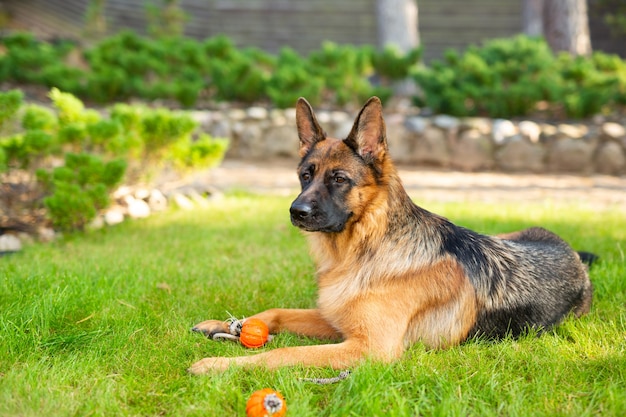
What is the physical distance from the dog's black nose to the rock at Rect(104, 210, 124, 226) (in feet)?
13.1

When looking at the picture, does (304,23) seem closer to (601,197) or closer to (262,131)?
(262,131)

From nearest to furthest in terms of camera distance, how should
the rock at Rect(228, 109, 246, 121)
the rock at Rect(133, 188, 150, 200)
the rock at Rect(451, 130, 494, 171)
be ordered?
the rock at Rect(133, 188, 150, 200), the rock at Rect(451, 130, 494, 171), the rock at Rect(228, 109, 246, 121)

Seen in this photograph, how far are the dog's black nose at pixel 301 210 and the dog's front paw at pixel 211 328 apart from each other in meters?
1.00

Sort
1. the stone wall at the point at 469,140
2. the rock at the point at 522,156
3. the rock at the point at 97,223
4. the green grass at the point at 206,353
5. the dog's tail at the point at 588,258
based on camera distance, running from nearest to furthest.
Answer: the green grass at the point at 206,353, the dog's tail at the point at 588,258, the rock at the point at 97,223, the stone wall at the point at 469,140, the rock at the point at 522,156

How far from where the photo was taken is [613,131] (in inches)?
403

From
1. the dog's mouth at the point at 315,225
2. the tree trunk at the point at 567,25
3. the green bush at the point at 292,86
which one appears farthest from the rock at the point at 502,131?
the dog's mouth at the point at 315,225

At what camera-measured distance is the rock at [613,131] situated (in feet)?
33.5

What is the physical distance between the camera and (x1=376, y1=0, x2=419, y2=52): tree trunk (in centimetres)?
1441

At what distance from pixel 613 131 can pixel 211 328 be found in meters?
8.85

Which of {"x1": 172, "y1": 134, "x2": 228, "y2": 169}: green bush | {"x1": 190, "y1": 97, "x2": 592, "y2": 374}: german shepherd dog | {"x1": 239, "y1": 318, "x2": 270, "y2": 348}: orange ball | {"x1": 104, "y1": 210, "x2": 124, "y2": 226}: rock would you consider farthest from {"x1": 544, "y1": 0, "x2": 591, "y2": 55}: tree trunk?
{"x1": 239, "y1": 318, "x2": 270, "y2": 348}: orange ball

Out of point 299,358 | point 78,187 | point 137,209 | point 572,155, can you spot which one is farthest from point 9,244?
point 572,155

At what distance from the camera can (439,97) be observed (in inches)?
452

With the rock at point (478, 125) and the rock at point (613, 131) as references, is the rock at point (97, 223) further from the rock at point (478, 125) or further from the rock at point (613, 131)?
the rock at point (613, 131)

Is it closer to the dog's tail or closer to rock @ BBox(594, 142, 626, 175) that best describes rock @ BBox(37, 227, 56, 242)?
the dog's tail
